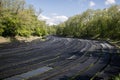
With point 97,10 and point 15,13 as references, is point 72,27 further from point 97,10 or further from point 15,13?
point 15,13

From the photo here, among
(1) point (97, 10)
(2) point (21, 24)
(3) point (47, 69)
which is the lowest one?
(3) point (47, 69)

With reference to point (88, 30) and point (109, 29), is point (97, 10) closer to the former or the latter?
point (88, 30)

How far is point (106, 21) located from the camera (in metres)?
93.3

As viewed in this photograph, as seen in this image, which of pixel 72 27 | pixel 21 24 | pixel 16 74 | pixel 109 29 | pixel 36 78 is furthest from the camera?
pixel 72 27

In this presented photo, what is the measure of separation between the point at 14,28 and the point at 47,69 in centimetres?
4069

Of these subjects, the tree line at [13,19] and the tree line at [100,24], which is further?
the tree line at [100,24]

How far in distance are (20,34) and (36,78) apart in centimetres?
4854

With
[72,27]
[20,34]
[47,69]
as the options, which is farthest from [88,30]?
[47,69]

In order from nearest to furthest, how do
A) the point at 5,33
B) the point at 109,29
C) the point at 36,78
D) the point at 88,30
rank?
the point at 36,78 < the point at 5,33 < the point at 109,29 < the point at 88,30

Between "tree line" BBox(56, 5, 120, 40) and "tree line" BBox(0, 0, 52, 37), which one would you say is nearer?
"tree line" BBox(0, 0, 52, 37)

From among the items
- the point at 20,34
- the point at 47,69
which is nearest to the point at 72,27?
the point at 20,34

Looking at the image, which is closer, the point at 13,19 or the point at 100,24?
the point at 13,19

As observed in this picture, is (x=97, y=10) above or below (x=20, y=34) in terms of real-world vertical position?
above

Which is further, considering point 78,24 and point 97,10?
point 78,24
